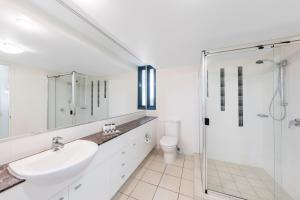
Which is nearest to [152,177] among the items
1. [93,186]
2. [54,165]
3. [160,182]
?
[160,182]

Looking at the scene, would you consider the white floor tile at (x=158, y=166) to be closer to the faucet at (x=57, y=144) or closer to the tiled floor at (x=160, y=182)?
the tiled floor at (x=160, y=182)

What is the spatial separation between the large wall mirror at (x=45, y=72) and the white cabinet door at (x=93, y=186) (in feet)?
1.96

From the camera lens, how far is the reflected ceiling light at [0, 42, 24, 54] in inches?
37.3

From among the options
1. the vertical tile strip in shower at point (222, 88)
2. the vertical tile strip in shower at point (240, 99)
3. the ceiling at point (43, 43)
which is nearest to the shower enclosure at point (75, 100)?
the ceiling at point (43, 43)

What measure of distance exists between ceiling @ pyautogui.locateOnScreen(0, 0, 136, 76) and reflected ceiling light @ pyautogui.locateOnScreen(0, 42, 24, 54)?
0.03 metres

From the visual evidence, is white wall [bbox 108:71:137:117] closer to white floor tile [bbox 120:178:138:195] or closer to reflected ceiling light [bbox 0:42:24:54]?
white floor tile [bbox 120:178:138:195]

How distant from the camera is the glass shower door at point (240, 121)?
6.29 feet

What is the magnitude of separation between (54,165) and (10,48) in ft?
3.35

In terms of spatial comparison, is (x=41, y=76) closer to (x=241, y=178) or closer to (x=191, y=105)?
(x=191, y=105)

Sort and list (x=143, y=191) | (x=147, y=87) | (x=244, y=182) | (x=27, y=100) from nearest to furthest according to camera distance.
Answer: (x=27, y=100)
(x=143, y=191)
(x=244, y=182)
(x=147, y=87)

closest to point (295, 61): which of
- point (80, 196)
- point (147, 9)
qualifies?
point (147, 9)

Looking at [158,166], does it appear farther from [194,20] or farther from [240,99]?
[194,20]

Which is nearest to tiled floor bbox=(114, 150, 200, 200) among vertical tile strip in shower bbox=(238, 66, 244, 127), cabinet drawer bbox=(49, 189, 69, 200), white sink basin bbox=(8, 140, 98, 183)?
cabinet drawer bbox=(49, 189, 69, 200)

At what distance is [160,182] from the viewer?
1.90 m
